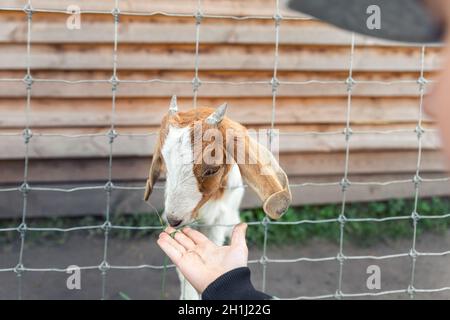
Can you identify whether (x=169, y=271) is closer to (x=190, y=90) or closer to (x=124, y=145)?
(x=124, y=145)

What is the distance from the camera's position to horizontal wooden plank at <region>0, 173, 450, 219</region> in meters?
4.54

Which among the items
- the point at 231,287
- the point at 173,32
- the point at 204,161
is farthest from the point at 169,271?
the point at 231,287

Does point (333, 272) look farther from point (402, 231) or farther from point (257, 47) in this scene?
point (257, 47)

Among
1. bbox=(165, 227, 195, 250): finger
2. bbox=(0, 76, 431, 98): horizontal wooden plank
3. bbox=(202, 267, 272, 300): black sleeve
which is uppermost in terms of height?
bbox=(0, 76, 431, 98): horizontal wooden plank

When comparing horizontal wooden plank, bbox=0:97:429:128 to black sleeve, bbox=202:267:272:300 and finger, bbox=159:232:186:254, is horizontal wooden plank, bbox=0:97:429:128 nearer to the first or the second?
finger, bbox=159:232:186:254

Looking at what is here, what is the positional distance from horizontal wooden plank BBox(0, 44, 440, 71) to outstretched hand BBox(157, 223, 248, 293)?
84.5 inches

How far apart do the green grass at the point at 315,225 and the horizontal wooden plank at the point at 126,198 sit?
73 mm

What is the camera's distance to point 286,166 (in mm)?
4766

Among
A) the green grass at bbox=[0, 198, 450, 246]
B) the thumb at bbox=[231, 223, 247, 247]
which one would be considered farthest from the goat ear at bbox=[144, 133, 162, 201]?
the green grass at bbox=[0, 198, 450, 246]

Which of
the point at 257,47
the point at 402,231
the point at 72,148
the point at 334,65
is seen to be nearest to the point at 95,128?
the point at 72,148

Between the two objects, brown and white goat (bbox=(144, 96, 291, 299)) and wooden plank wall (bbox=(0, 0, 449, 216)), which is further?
wooden plank wall (bbox=(0, 0, 449, 216))

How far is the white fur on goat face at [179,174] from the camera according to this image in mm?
2293

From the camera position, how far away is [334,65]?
4.45 meters

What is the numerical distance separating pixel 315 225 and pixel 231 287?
3136 mm
